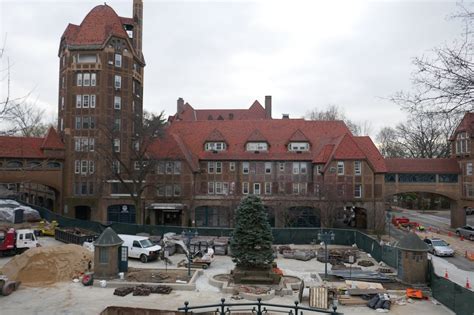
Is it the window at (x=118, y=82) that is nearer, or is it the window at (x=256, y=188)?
the window at (x=118, y=82)

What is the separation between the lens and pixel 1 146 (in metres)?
45.0

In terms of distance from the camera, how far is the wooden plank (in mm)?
19220

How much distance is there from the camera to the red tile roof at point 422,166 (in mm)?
47906

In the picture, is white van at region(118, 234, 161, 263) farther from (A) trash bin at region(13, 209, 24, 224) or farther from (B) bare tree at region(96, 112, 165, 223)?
(A) trash bin at region(13, 209, 24, 224)

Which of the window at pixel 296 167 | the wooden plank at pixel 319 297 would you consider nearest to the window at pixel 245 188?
the window at pixel 296 167

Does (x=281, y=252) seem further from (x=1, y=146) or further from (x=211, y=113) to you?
(x=211, y=113)

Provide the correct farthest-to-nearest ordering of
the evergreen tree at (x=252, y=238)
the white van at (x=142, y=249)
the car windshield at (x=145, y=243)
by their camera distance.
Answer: the car windshield at (x=145, y=243)
the white van at (x=142, y=249)
the evergreen tree at (x=252, y=238)

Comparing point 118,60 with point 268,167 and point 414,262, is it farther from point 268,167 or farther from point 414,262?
point 414,262

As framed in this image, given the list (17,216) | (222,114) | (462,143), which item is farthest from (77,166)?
(462,143)

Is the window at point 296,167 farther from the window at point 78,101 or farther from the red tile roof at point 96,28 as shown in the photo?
the window at point 78,101

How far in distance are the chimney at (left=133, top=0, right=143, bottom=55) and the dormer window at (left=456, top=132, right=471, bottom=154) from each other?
129 ft

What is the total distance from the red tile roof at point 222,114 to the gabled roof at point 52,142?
23.2m

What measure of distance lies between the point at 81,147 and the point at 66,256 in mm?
24955

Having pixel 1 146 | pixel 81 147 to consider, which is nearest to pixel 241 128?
pixel 81 147
